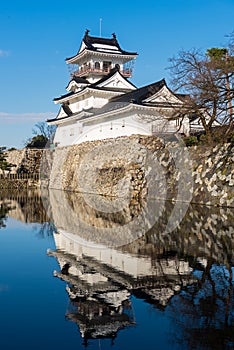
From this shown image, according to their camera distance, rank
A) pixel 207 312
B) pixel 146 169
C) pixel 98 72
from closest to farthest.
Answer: pixel 207 312, pixel 146 169, pixel 98 72

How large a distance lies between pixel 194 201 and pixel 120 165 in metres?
6.33

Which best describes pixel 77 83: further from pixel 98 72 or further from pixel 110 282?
pixel 110 282

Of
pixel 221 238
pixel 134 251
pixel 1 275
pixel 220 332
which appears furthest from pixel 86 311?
pixel 221 238

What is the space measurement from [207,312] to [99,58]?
30.9 meters

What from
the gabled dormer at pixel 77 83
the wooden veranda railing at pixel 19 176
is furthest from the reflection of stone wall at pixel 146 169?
the wooden veranda railing at pixel 19 176

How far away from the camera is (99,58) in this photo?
33.4 metres

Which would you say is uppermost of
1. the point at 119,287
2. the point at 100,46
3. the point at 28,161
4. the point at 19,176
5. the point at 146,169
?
the point at 100,46

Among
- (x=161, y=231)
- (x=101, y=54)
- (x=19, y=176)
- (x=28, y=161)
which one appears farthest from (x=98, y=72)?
(x=161, y=231)

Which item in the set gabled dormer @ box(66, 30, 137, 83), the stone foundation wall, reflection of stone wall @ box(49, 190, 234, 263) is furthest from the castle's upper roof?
reflection of stone wall @ box(49, 190, 234, 263)

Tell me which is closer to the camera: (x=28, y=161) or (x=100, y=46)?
(x=100, y=46)

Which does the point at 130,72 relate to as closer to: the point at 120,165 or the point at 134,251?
the point at 120,165

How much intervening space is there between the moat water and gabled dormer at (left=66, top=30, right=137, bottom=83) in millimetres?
23477

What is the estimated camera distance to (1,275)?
6.71m

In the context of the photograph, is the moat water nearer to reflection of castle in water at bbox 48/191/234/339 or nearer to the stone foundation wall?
reflection of castle in water at bbox 48/191/234/339
